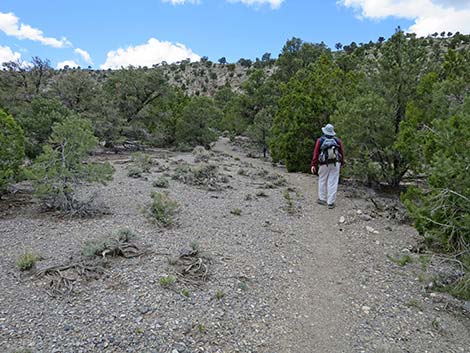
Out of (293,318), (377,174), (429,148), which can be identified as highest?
(429,148)

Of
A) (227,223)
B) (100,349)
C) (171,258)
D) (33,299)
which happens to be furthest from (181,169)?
(100,349)

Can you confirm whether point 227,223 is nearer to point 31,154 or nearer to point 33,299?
point 33,299

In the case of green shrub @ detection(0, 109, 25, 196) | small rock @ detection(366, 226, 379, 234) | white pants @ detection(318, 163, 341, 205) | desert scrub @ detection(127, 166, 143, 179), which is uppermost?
green shrub @ detection(0, 109, 25, 196)

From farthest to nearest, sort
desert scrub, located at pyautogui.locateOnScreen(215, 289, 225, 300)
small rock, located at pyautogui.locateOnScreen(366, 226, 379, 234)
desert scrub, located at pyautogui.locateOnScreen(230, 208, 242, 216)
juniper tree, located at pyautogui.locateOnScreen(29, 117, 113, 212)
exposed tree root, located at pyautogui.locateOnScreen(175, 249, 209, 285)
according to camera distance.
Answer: desert scrub, located at pyautogui.locateOnScreen(230, 208, 242, 216), small rock, located at pyautogui.locateOnScreen(366, 226, 379, 234), juniper tree, located at pyautogui.locateOnScreen(29, 117, 113, 212), exposed tree root, located at pyautogui.locateOnScreen(175, 249, 209, 285), desert scrub, located at pyautogui.locateOnScreen(215, 289, 225, 300)

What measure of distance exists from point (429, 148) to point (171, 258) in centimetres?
526

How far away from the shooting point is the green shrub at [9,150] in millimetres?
7877

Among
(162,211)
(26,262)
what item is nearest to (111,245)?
(26,262)

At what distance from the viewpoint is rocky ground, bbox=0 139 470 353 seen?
4.05 m

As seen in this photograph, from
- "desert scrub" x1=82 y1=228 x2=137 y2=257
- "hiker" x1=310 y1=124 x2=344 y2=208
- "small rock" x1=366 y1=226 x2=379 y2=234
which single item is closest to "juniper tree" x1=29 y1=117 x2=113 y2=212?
"desert scrub" x1=82 y1=228 x2=137 y2=257

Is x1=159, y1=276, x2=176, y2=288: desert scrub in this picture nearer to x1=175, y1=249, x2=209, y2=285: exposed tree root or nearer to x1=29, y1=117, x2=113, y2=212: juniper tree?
x1=175, y1=249, x2=209, y2=285: exposed tree root

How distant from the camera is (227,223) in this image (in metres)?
8.01

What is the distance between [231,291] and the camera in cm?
502

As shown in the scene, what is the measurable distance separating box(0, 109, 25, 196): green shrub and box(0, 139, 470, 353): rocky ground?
2.48ft

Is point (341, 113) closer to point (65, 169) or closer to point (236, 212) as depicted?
point (236, 212)
